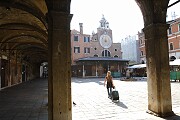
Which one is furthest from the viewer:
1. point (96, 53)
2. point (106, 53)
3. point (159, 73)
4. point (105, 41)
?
point (106, 53)

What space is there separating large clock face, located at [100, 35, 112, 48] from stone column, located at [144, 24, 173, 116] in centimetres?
4349

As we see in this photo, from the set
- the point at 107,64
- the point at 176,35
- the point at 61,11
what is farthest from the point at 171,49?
the point at 61,11

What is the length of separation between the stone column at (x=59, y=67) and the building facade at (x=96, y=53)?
3648cm

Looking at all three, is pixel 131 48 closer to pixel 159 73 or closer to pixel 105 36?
pixel 105 36

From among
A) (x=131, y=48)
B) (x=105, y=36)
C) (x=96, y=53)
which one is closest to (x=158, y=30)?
(x=96, y=53)

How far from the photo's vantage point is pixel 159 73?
20.5 feet

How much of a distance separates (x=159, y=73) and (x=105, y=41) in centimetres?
4433

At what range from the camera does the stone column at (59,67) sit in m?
5.04

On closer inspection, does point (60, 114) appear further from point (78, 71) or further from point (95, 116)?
point (78, 71)

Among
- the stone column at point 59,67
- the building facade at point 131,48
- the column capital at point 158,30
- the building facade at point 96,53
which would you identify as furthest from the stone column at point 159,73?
the building facade at point 131,48

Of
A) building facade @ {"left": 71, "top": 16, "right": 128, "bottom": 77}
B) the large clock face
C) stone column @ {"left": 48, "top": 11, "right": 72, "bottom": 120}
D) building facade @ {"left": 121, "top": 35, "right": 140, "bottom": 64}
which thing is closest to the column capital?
stone column @ {"left": 48, "top": 11, "right": 72, "bottom": 120}

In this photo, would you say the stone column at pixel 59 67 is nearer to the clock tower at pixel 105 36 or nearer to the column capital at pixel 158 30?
the column capital at pixel 158 30

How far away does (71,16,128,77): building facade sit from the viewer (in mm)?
43438

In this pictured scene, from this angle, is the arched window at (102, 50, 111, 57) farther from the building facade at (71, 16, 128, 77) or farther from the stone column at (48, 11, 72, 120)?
the stone column at (48, 11, 72, 120)
